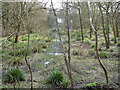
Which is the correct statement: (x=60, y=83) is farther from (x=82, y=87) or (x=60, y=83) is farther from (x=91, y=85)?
(x=91, y=85)

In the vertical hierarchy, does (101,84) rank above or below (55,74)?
below

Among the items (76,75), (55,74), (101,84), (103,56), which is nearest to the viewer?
(101,84)

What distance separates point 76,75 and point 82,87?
3.48 feet

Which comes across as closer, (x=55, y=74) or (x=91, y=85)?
(x=91, y=85)

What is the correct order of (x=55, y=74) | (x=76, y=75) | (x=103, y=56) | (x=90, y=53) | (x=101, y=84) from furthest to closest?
(x=90, y=53) → (x=103, y=56) → (x=76, y=75) → (x=55, y=74) → (x=101, y=84)

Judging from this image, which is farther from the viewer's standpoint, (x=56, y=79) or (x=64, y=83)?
(x=56, y=79)

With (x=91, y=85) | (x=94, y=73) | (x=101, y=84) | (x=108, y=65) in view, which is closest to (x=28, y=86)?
(x=91, y=85)

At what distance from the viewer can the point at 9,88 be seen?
4.04m

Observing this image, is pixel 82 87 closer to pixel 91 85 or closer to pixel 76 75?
pixel 91 85

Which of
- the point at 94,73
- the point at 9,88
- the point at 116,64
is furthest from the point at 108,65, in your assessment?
the point at 9,88

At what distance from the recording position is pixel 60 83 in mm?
4492

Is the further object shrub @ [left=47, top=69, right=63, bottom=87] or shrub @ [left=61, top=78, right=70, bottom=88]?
shrub @ [left=47, top=69, right=63, bottom=87]

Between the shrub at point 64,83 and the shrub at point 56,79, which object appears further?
the shrub at point 56,79

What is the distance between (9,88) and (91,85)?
290cm
